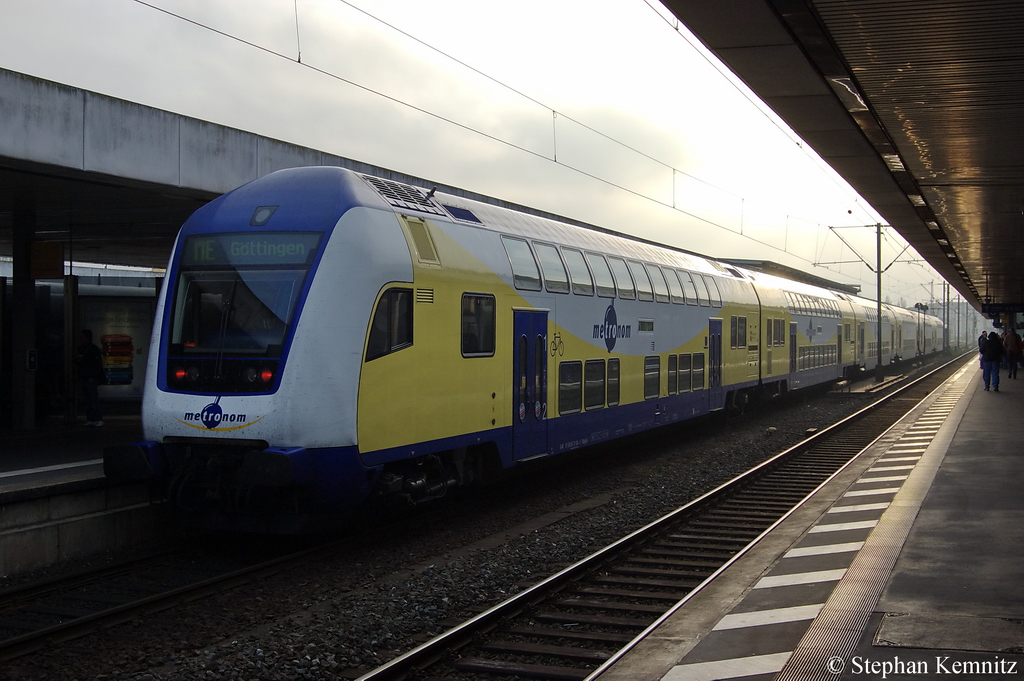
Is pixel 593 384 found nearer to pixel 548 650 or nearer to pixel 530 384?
pixel 530 384

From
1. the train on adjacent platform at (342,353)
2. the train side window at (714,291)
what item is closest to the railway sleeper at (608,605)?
the train on adjacent platform at (342,353)

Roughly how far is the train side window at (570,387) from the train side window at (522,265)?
1257 mm

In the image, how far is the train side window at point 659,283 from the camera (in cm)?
1559

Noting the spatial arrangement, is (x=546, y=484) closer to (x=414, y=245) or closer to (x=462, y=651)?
(x=414, y=245)

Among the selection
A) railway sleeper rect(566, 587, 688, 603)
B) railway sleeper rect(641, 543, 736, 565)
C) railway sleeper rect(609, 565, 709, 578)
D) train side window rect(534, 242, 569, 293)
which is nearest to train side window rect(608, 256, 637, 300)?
train side window rect(534, 242, 569, 293)

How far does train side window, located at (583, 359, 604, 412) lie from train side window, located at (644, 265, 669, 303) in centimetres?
273

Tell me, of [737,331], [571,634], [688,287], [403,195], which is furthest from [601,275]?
[571,634]

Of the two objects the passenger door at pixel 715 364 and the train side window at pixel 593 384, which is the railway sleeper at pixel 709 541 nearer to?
the train side window at pixel 593 384

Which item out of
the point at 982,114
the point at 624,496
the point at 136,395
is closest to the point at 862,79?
the point at 982,114

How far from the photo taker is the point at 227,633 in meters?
6.72

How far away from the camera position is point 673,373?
16.3 metres

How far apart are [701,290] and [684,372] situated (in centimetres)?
203

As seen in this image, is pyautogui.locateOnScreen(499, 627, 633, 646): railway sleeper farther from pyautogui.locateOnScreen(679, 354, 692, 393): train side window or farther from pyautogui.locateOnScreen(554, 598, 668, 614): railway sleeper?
pyautogui.locateOnScreen(679, 354, 692, 393): train side window

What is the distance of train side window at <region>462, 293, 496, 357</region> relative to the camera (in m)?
10.0
